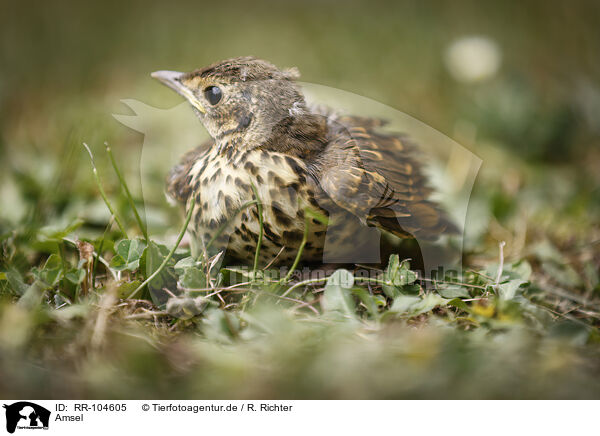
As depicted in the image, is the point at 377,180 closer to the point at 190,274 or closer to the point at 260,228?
the point at 260,228

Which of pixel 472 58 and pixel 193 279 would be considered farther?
pixel 472 58

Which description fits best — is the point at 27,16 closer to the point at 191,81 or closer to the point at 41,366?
the point at 191,81

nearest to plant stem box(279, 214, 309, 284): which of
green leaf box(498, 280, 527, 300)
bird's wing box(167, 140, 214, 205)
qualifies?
bird's wing box(167, 140, 214, 205)

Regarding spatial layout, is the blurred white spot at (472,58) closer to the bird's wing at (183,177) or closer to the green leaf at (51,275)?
the bird's wing at (183,177)

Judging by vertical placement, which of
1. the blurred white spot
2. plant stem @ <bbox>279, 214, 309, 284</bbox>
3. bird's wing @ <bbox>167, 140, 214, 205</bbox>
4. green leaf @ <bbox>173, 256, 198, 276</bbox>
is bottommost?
green leaf @ <bbox>173, 256, 198, 276</bbox>

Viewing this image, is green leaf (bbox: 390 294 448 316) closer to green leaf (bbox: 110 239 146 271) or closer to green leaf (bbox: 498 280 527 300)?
green leaf (bbox: 498 280 527 300)

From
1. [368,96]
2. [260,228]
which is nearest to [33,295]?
[260,228]
